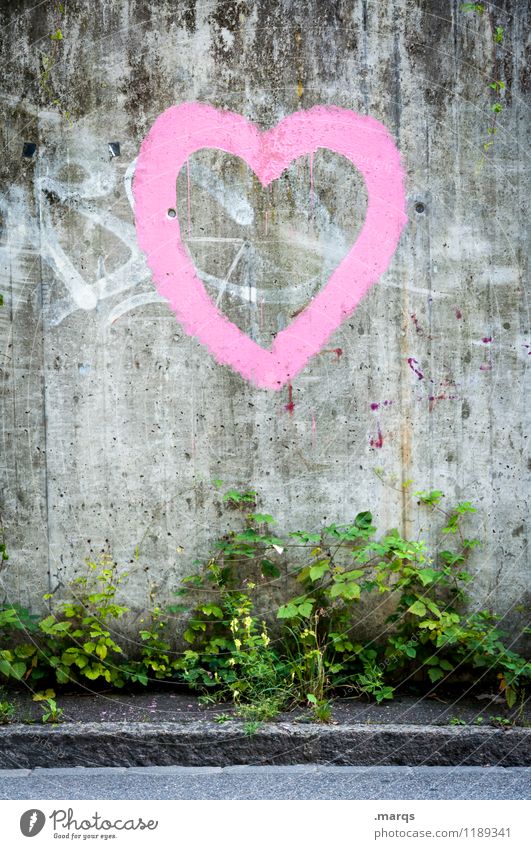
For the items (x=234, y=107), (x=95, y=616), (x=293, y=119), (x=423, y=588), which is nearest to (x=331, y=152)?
(x=293, y=119)

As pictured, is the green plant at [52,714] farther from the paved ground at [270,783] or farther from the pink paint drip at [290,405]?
the pink paint drip at [290,405]

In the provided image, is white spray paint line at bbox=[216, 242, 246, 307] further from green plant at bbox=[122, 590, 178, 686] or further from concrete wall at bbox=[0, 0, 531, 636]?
green plant at bbox=[122, 590, 178, 686]

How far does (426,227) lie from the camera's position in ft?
14.9

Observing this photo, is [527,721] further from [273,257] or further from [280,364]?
[273,257]

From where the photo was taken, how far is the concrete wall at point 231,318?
178 inches

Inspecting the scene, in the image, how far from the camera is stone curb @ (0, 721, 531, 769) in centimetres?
394

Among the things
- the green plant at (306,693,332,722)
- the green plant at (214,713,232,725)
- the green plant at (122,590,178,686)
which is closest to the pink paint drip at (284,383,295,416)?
the green plant at (122,590,178,686)

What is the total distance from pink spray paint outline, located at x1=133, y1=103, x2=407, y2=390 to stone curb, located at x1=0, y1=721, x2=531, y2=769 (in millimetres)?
1696

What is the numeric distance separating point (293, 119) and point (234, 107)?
0.30 meters

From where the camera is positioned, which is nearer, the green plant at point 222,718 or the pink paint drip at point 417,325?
the green plant at point 222,718

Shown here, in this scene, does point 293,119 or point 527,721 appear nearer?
point 527,721

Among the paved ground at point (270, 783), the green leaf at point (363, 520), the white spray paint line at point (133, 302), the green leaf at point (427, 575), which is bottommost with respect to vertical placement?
the paved ground at point (270, 783)

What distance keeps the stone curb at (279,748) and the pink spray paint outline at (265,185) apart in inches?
66.8

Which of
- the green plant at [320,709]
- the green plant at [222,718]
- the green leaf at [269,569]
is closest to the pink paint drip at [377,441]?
the green leaf at [269,569]
